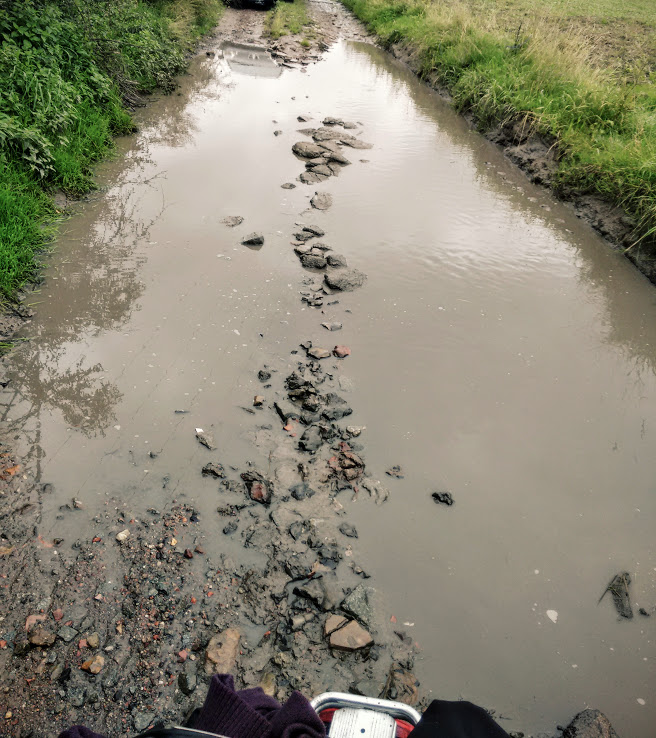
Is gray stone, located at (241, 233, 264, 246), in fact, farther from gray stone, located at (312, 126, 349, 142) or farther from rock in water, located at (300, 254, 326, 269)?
gray stone, located at (312, 126, 349, 142)

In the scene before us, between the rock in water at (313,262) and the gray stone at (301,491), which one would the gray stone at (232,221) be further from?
the gray stone at (301,491)

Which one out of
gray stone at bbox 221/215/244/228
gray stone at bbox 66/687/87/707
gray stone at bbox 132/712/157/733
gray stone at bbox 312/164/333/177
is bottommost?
gray stone at bbox 66/687/87/707

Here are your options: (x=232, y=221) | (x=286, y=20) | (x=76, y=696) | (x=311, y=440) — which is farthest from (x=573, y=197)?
(x=286, y=20)

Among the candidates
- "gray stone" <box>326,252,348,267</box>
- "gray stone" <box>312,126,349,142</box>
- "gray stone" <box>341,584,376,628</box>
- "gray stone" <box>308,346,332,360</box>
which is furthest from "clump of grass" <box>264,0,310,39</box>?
"gray stone" <box>341,584,376,628</box>

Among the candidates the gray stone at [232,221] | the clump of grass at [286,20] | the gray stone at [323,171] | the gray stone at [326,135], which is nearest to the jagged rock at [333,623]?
the gray stone at [232,221]

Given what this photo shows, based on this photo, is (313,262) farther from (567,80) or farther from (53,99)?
(567,80)

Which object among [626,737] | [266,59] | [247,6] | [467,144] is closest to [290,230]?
[467,144]

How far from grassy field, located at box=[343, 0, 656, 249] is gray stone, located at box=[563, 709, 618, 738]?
532cm

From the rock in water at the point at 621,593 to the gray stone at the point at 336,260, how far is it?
12.4 feet

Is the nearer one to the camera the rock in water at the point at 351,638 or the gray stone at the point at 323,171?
the rock in water at the point at 351,638

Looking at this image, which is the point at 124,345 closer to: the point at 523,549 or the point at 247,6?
the point at 523,549

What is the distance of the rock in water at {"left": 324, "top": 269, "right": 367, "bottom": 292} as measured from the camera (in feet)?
17.5

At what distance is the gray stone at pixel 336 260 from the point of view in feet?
18.6

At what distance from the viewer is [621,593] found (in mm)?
3047
